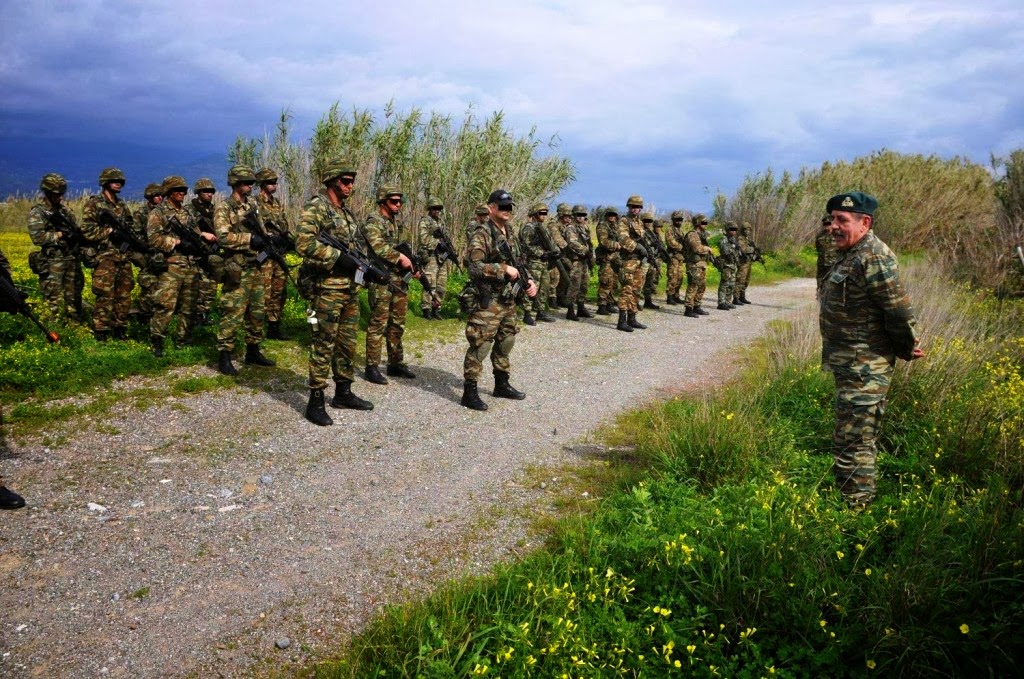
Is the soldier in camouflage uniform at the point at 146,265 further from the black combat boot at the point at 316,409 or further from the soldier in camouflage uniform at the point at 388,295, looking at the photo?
the black combat boot at the point at 316,409

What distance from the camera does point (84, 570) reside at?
136 inches

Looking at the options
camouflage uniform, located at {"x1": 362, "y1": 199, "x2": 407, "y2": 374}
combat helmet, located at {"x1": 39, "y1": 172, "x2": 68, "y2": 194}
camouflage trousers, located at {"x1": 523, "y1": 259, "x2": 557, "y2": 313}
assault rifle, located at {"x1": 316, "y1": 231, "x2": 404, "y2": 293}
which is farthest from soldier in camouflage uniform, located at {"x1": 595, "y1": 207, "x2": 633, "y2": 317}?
combat helmet, located at {"x1": 39, "y1": 172, "x2": 68, "y2": 194}

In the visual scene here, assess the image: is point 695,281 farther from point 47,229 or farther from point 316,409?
point 47,229

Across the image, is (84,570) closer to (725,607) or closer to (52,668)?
(52,668)

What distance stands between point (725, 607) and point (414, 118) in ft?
40.3

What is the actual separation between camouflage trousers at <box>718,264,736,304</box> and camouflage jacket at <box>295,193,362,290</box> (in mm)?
10054

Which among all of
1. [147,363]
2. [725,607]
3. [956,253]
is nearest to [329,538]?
[725,607]

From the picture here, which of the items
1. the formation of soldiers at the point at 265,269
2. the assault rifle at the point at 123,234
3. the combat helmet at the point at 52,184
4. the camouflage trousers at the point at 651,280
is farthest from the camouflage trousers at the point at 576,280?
the combat helmet at the point at 52,184

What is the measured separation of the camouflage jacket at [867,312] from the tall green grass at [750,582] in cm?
87

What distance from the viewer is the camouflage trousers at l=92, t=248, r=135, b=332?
7473mm

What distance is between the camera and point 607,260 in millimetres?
12383

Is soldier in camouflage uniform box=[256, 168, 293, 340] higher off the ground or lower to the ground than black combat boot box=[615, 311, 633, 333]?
higher

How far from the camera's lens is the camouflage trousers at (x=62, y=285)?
7723 millimetres

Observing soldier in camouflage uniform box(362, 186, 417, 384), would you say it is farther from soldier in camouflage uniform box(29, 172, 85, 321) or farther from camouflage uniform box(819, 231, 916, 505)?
camouflage uniform box(819, 231, 916, 505)
